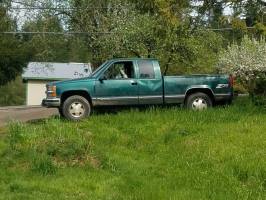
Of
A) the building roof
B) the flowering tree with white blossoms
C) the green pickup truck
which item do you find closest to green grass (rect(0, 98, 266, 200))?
the green pickup truck

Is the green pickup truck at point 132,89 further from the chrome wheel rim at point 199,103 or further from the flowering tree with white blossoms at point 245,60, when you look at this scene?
the flowering tree with white blossoms at point 245,60

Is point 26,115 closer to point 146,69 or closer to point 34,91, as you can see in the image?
point 146,69

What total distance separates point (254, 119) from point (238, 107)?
6.74 feet

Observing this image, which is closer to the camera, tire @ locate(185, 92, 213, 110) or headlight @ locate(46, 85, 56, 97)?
headlight @ locate(46, 85, 56, 97)

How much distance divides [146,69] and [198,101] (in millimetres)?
1778

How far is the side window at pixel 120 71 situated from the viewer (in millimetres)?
16619

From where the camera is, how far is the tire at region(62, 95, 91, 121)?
16.0m

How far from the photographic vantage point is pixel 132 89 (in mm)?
16406

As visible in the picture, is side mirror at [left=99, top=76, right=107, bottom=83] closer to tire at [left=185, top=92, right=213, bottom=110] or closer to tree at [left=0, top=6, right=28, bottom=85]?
tire at [left=185, top=92, right=213, bottom=110]

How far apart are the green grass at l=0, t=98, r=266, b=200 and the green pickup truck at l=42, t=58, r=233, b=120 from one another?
61.0 inches

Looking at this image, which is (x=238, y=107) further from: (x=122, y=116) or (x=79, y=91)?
(x=79, y=91)

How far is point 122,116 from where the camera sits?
1466 centimetres

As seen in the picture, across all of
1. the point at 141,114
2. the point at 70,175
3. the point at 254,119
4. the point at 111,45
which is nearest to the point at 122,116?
the point at 141,114

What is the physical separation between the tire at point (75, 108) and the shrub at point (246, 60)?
19.6ft
